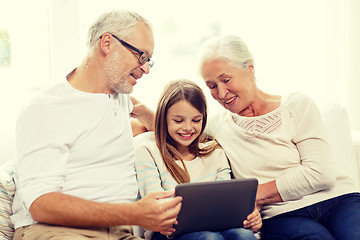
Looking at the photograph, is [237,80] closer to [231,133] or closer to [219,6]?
[231,133]

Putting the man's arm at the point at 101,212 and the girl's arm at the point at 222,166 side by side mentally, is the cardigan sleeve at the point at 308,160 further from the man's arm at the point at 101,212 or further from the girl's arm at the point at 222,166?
the man's arm at the point at 101,212

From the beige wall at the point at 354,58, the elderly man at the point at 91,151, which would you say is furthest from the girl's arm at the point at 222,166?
the beige wall at the point at 354,58

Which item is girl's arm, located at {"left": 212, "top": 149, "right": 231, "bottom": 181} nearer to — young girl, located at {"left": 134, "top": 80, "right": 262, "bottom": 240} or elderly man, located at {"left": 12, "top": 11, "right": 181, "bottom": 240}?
young girl, located at {"left": 134, "top": 80, "right": 262, "bottom": 240}

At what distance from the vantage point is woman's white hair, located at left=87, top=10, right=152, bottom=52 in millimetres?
1757

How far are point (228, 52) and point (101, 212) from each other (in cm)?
90

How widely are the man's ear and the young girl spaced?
0.32 m

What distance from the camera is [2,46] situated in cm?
270

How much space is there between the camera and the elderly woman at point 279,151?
1.85 meters

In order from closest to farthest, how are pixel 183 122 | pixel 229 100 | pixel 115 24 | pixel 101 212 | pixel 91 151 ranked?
pixel 101 212 → pixel 91 151 → pixel 115 24 → pixel 183 122 → pixel 229 100

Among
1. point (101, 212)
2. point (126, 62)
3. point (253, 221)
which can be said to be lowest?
point (253, 221)

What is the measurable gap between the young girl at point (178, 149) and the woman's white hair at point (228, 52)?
16 cm

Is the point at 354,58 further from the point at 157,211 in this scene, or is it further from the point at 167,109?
the point at 157,211

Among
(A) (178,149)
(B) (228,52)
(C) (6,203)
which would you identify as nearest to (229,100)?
(B) (228,52)

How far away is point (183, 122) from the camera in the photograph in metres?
1.87
